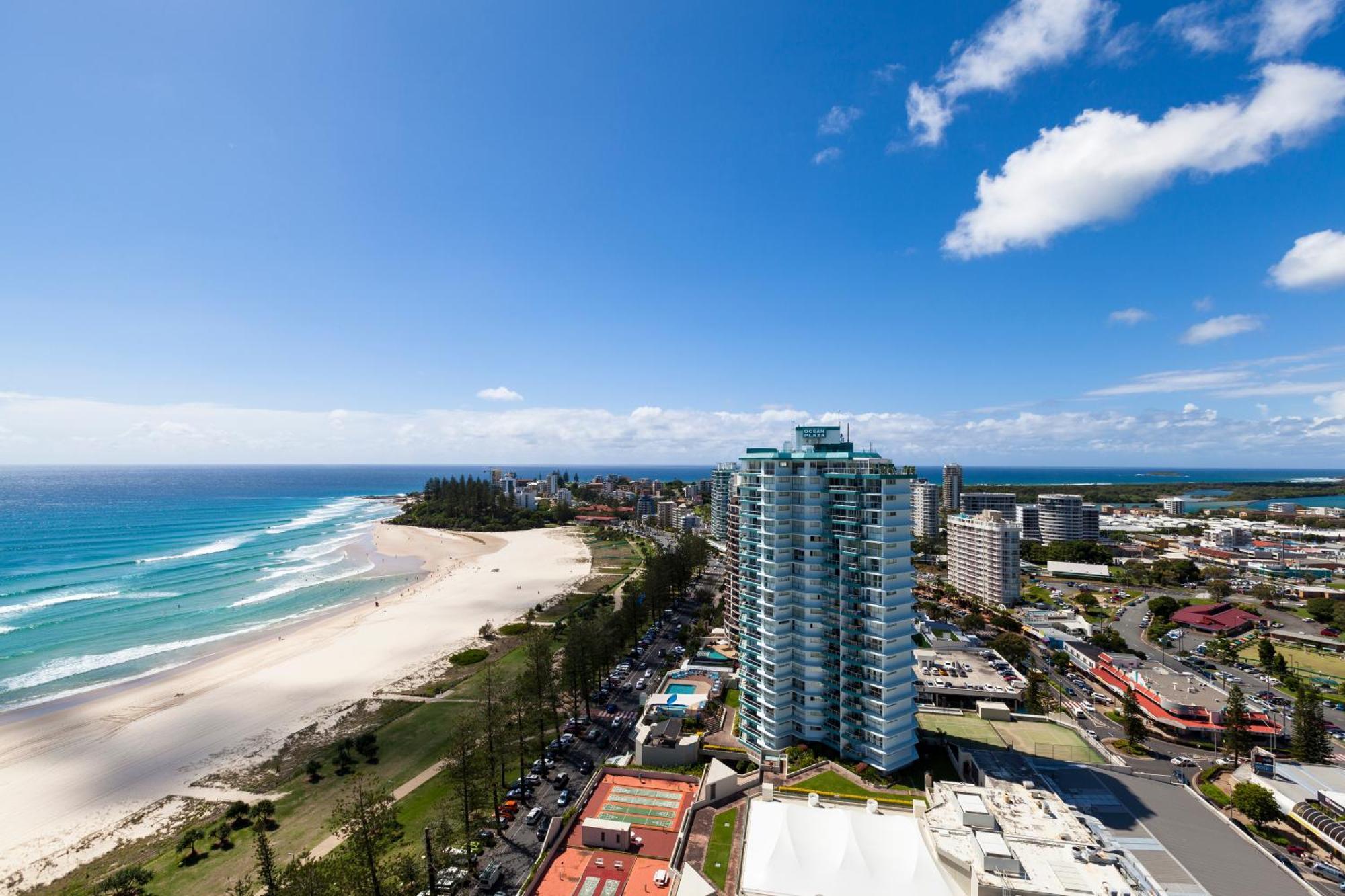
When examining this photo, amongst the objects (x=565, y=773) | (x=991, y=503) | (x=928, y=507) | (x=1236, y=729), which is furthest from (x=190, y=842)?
(x=928, y=507)

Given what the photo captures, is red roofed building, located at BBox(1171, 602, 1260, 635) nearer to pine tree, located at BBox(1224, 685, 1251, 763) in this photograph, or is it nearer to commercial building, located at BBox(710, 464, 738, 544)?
pine tree, located at BBox(1224, 685, 1251, 763)

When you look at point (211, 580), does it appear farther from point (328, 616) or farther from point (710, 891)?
point (710, 891)

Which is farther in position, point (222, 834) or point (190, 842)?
point (222, 834)

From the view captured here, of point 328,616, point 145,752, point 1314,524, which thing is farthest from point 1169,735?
point 1314,524

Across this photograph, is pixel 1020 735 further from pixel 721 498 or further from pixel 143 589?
pixel 143 589

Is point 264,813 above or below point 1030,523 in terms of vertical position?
below

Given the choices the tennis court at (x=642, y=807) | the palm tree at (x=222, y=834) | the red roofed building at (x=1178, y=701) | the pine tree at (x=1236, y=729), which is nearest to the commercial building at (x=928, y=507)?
the red roofed building at (x=1178, y=701)
